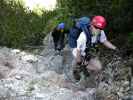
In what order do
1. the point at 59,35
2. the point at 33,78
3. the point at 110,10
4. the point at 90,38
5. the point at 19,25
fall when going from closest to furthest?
1. the point at 90,38
2. the point at 110,10
3. the point at 33,78
4. the point at 59,35
5. the point at 19,25

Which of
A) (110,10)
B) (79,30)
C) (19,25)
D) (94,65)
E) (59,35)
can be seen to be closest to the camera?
(79,30)

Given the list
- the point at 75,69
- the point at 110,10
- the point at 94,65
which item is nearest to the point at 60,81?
the point at 75,69

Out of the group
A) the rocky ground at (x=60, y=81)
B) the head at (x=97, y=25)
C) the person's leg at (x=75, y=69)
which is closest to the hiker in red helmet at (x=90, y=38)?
the head at (x=97, y=25)

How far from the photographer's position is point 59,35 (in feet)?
32.1

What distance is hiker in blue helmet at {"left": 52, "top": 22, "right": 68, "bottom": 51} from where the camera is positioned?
952 cm

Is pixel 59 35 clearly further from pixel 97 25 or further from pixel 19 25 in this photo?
pixel 19 25

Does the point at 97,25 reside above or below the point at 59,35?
above

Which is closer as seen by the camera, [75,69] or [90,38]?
[90,38]

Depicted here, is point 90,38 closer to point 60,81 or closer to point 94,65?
point 94,65

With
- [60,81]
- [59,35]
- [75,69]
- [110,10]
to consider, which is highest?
[110,10]

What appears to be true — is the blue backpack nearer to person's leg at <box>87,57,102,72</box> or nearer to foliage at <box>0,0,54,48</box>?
person's leg at <box>87,57,102,72</box>

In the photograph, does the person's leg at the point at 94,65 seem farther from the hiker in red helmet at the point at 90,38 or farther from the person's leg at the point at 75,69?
the hiker in red helmet at the point at 90,38

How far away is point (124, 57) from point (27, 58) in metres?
2.58

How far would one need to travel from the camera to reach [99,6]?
9.13 m
